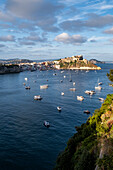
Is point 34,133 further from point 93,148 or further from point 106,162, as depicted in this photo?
point 106,162

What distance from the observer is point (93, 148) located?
18.7m

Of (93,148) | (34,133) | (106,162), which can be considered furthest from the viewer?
(34,133)

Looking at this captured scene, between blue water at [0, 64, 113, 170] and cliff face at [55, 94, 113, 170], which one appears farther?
blue water at [0, 64, 113, 170]

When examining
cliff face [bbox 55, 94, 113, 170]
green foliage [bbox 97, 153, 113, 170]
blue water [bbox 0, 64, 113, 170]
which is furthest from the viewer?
blue water [bbox 0, 64, 113, 170]

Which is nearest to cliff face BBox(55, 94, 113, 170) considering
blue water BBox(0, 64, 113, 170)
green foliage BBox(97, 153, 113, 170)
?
green foliage BBox(97, 153, 113, 170)

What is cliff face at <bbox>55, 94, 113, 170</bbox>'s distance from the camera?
15511 millimetres

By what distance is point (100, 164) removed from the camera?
47.6ft

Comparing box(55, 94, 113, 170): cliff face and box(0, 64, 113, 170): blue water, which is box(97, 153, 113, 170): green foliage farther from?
box(0, 64, 113, 170): blue water

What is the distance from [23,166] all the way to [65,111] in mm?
32553

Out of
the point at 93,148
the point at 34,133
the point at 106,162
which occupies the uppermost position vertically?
the point at 106,162

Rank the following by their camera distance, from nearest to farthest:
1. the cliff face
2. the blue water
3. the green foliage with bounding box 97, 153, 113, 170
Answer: the green foliage with bounding box 97, 153, 113, 170
the cliff face
the blue water

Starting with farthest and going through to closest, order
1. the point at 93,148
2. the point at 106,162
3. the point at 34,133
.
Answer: the point at 34,133
the point at 93,148
the point at 106,162

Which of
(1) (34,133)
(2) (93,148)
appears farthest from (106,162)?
(1) (34,133)

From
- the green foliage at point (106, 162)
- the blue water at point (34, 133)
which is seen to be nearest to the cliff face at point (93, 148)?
the green foliage at point (106, 162)
